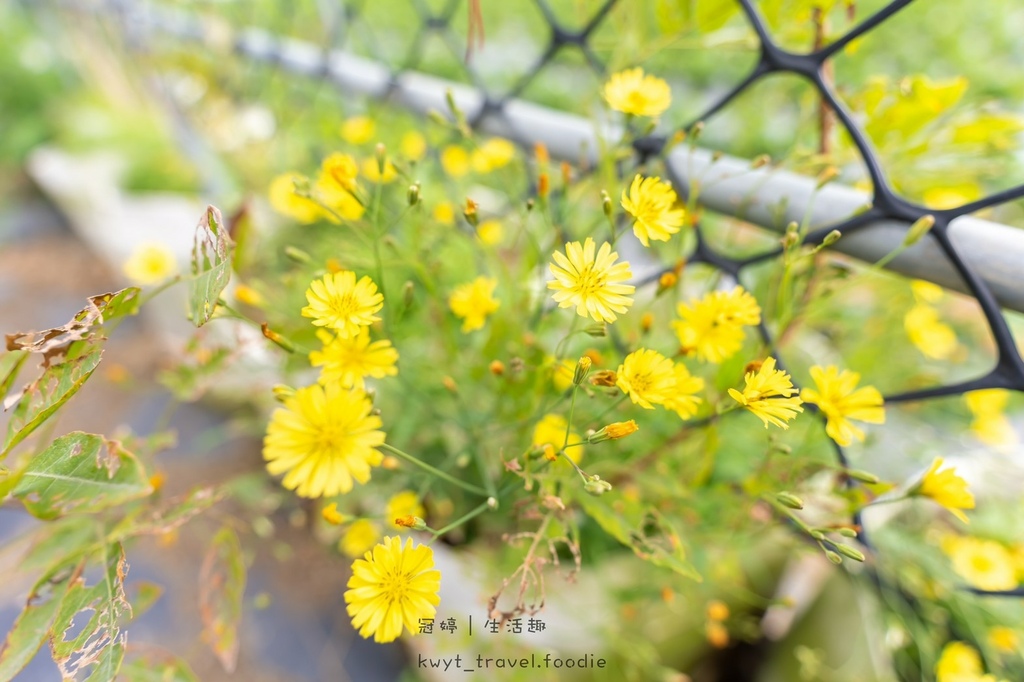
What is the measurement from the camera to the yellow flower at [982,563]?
483 mm

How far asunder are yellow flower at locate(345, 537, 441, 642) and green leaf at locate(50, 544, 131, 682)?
13 centimetres

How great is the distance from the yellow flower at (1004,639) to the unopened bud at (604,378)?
44 centimetres

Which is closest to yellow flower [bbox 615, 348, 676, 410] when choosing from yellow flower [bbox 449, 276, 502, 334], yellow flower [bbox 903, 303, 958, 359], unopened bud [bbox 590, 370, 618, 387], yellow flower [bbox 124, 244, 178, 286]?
unopened bud [bbox 590, 370, 618, 387]

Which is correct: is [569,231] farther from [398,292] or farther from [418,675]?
[418,675]

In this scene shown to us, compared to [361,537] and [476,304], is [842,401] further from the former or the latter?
[361,537]

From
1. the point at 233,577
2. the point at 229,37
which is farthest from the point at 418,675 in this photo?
the point at 229,37

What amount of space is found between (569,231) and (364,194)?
236 millimetres

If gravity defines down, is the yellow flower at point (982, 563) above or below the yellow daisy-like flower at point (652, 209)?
below

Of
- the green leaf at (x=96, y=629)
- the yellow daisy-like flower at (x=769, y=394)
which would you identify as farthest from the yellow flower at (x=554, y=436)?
the green leaf at (x=96, y=629)

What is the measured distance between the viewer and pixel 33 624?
289mm

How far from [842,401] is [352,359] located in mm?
240

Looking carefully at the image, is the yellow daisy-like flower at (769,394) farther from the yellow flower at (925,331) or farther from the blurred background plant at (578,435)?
the yellow flower at (925,331)

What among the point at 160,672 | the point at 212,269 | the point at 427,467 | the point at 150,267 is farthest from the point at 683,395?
the point at 150,267

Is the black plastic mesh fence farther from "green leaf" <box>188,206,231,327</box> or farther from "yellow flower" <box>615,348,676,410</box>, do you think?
"green leaf" <box>188,206,231,327</box>
